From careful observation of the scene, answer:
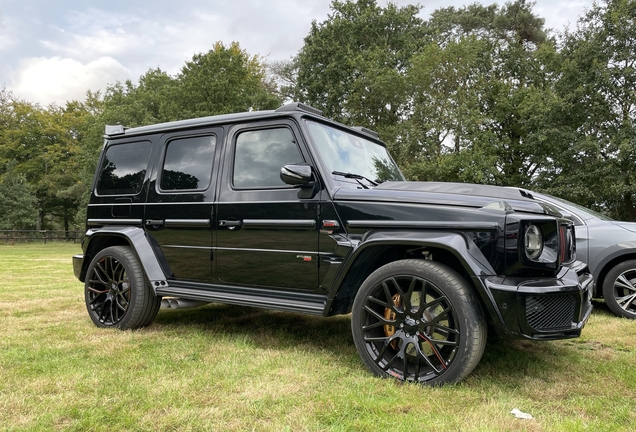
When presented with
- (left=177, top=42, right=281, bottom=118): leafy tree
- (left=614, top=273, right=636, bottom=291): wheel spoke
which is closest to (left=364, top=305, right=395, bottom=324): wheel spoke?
(left=614, top=273, right=636, bottom=291): wheel spoke

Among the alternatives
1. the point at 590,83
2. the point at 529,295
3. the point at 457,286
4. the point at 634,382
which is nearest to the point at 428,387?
the point at 457,286

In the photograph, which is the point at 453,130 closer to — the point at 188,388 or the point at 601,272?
the point at 601,272

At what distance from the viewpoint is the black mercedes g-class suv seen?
279cm

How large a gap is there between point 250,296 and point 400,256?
1.29 m

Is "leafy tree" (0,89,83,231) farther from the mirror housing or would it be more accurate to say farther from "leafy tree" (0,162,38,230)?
the mirror housing

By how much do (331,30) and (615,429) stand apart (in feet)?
88.6

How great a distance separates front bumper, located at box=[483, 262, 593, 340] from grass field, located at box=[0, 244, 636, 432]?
411mm

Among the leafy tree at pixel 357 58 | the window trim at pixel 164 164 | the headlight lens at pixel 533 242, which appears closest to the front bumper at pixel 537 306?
the headlight lens at pixel 533 242

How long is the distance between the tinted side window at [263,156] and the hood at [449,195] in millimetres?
629

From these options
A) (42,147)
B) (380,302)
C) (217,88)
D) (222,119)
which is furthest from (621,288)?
(42,147)

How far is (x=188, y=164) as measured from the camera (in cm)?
433

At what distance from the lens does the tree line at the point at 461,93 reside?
17953mm

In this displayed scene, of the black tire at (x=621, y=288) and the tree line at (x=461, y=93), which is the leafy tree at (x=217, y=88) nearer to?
the tree line at (x=461, y=93)

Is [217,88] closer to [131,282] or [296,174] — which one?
[131,282]
